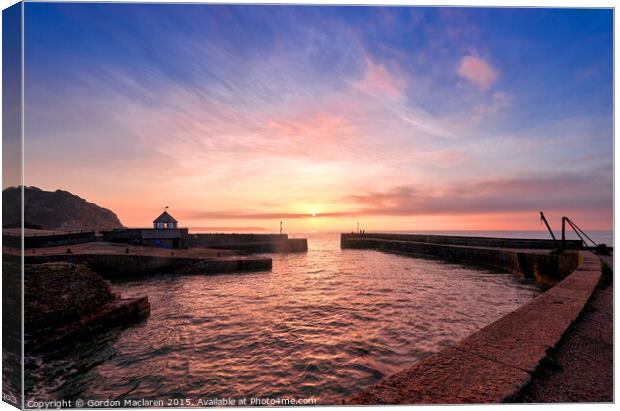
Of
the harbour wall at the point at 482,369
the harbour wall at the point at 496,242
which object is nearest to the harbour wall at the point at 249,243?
the harbour wall at the point at 496,242

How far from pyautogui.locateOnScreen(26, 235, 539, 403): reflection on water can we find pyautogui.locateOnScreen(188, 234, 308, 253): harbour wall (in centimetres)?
2733

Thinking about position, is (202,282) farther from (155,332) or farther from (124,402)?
(124,402)

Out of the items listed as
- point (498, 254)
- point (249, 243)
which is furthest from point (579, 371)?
point (249, 243)

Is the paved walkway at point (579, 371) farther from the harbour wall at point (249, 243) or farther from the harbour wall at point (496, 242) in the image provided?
the harbour wall at point (249, 243)

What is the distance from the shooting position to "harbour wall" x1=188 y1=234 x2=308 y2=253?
138ft

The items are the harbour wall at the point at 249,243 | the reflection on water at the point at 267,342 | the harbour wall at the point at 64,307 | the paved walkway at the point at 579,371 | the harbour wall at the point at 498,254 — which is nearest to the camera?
the paved walkway at the point at 579,371

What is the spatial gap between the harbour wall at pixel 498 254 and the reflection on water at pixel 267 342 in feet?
12.4

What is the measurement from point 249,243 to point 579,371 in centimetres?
4294

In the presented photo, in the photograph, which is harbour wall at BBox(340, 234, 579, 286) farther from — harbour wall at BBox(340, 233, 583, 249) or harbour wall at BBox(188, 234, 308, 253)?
harbour wall at BBox(188, 234, 308, 253)

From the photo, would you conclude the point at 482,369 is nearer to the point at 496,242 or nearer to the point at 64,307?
the point at 64,307

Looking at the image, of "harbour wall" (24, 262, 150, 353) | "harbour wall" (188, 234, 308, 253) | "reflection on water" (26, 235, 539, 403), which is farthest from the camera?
"harbour wall" (188, 234, 308, 253)

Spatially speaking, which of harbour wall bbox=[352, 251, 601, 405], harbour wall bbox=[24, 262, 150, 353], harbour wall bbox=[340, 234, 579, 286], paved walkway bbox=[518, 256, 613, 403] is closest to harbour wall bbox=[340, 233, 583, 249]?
harbour wall bbox=[340, 234, 579, 286]

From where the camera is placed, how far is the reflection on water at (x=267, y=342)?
5.79 metres

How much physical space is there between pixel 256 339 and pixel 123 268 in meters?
17.1
